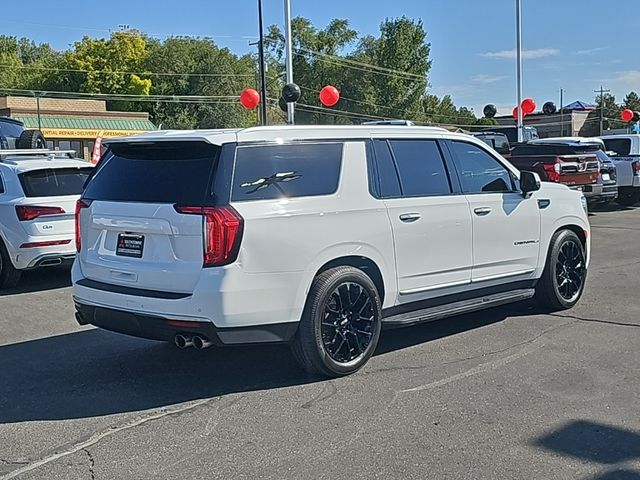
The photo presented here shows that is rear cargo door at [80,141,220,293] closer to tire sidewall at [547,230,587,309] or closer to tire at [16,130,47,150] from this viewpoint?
tire sidewall at [547,230,587,309]

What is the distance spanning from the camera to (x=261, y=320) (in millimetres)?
5191

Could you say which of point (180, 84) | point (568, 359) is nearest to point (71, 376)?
point (568, 359)

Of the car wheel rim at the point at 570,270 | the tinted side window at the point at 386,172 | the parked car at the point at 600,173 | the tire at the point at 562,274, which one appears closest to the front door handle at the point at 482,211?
the tinted side window at the point at 386,172

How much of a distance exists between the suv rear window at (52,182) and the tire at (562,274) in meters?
5.67

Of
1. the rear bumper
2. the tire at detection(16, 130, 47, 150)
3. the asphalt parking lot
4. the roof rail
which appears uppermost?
the tire at detection(16, 130, 47, 150)

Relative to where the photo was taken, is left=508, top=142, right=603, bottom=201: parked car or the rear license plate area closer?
the rear license plate area

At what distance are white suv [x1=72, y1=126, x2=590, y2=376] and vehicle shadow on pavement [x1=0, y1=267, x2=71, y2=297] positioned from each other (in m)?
4.18

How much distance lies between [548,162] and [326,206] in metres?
12.0

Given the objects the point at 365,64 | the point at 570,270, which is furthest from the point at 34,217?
the point at 365,64

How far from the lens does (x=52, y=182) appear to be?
9.69 meters

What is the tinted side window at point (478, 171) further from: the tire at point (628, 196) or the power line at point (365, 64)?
the power line at point (365, 64)

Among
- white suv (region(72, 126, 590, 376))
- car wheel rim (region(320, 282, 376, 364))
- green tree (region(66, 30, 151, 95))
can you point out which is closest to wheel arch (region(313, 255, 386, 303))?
white suv (region(72, 126, 590, 376))

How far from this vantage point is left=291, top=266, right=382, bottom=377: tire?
5422 mm

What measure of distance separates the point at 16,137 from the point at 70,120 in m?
41.3
